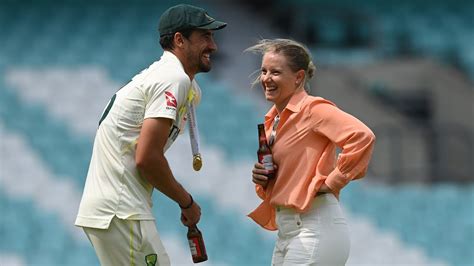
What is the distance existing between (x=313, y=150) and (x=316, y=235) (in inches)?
13.5

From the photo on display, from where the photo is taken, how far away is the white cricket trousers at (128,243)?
4.06m

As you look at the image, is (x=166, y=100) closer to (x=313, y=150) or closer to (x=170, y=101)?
(x=170, y=101)

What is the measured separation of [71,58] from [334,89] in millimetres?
2927

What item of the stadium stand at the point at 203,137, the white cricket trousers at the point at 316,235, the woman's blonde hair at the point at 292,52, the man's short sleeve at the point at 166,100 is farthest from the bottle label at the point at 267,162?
the stadium stand at the point at 203,137

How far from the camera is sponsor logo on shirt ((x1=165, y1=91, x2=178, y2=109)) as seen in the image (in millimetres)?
3979

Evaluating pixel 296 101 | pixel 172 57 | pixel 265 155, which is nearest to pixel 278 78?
pixel 296 101

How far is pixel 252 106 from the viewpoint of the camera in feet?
36.9

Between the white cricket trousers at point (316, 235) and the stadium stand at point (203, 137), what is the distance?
16.5 ft

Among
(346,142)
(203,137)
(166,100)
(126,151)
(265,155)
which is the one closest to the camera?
(166,100)

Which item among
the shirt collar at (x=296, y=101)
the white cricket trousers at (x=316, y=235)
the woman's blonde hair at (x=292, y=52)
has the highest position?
the woman's blonde hair at (x=292, y=52)

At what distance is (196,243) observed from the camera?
14.1 ft

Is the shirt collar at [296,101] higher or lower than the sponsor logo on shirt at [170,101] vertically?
lower

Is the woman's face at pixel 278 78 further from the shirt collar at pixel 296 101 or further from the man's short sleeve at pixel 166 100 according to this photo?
the man's short sleeve at pixel 166 100

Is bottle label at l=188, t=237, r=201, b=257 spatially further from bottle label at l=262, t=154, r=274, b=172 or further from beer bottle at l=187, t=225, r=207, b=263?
bottle label at l=262, t=154, r=274, b=172
